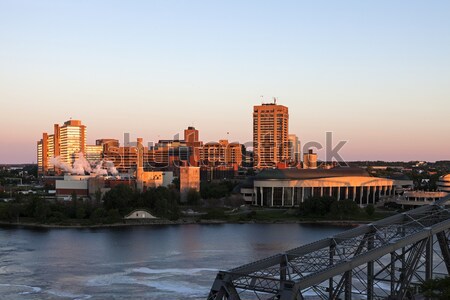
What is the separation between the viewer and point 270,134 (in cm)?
6519

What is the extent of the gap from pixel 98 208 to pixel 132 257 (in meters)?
10.1

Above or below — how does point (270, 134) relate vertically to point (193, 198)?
above

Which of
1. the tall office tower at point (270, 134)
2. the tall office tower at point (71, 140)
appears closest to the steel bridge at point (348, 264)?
the tall office tower at point (270, 134)

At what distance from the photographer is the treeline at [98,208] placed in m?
24.8

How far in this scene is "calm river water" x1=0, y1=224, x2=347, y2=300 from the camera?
471 inches

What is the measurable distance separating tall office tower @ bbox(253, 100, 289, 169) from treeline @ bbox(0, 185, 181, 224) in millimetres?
36624

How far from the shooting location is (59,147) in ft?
215

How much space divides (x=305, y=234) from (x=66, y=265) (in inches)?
348

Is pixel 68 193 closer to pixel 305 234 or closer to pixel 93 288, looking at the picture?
pixel 305 234

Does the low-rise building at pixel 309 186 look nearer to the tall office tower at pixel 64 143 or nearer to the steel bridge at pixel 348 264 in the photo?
the steel bridge at pixel 348 264

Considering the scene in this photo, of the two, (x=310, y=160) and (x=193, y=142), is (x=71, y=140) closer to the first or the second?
(x=193, y=142)

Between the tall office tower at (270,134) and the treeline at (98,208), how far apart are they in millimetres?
36624

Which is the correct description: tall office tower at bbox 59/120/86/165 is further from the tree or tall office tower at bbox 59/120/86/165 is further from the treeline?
the treeline

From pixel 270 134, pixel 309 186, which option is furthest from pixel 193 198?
pixel 270 134
